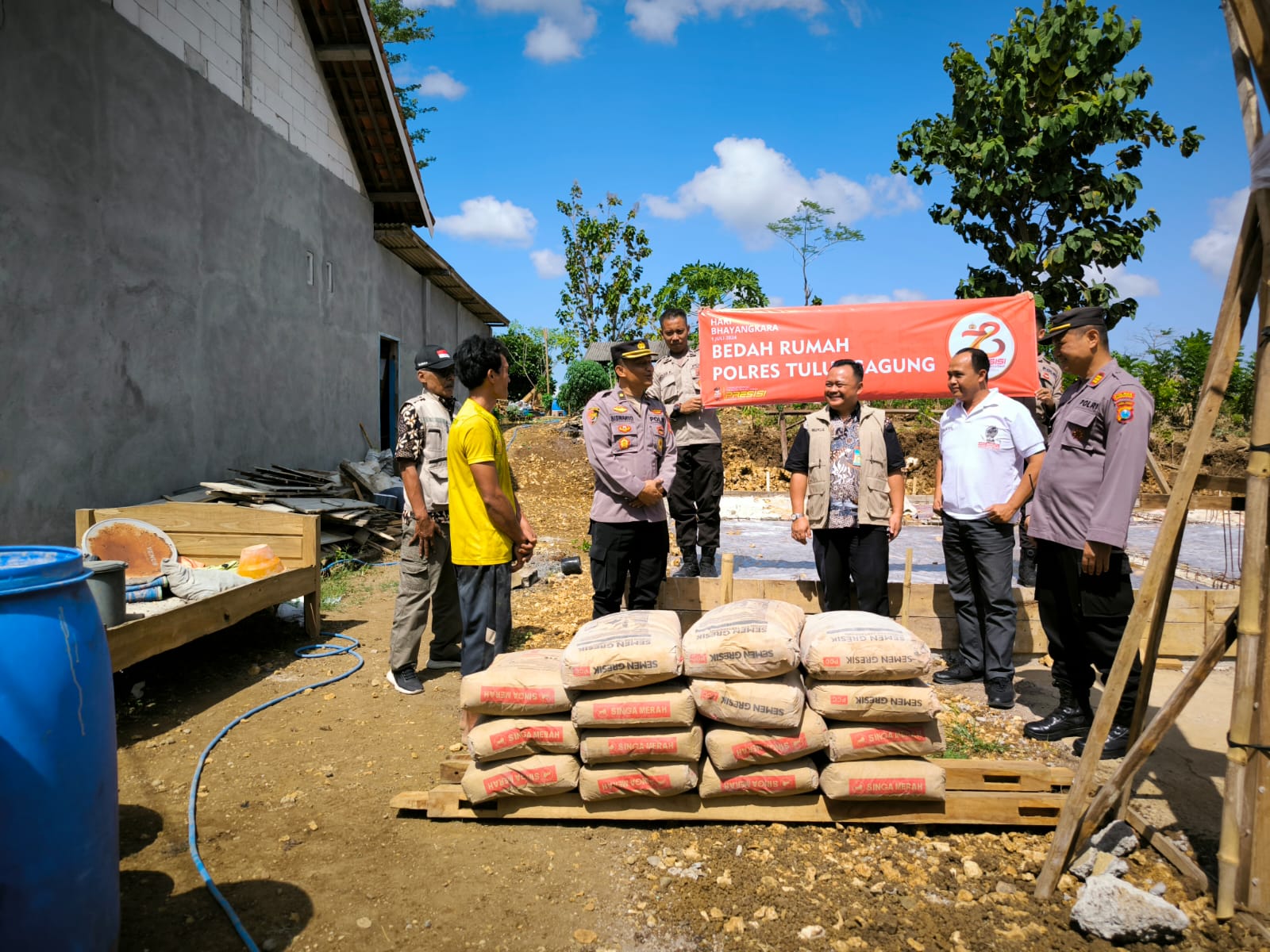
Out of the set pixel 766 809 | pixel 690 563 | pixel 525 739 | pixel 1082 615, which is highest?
pixel 1082 615

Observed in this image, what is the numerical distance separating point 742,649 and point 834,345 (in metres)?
3.71

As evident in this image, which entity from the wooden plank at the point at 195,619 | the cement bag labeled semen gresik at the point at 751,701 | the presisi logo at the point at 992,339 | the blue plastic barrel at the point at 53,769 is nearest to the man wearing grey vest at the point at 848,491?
the cement bag labeled semen gresik at the point at 751,701

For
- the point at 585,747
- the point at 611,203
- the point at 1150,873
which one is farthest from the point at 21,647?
the point at 611,203

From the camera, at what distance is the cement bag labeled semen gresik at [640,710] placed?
2838 mm

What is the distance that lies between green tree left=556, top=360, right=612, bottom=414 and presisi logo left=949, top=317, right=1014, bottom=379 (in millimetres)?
18108

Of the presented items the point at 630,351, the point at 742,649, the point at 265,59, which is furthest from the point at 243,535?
the point at 265,59

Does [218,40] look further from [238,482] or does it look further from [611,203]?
[611,203]

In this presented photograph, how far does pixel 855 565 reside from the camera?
432cm

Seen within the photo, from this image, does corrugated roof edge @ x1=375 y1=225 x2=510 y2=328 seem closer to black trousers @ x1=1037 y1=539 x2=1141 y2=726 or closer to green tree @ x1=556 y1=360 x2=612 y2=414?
green tree @ x1=556 y1=360 x2=612 y2=414

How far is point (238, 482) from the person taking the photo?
786cm

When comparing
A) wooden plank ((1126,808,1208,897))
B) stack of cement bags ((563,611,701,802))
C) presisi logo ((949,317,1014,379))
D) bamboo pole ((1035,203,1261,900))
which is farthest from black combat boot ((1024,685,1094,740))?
presisi logo ((949,317,1014,379))

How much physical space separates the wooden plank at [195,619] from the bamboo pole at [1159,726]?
12.7ft

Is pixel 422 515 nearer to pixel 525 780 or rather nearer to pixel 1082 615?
pixel 525 780

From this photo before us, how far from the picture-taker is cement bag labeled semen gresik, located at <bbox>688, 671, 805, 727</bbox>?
111 inches
